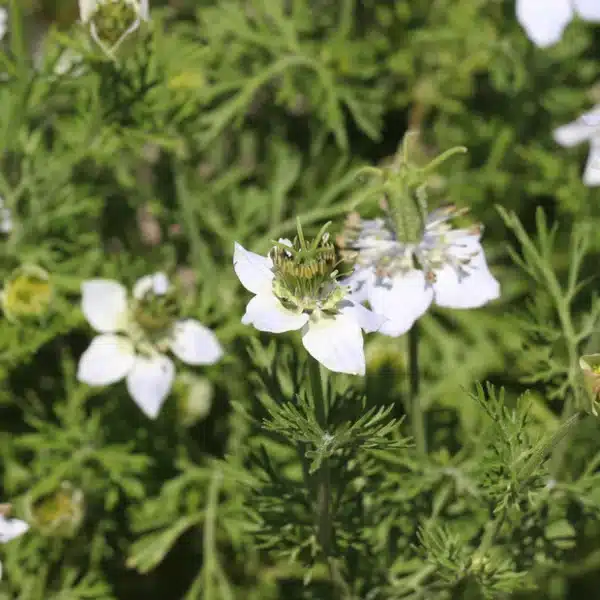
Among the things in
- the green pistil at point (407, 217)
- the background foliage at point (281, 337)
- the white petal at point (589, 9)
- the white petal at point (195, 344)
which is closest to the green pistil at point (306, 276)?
the background foliage at point (281, 337)

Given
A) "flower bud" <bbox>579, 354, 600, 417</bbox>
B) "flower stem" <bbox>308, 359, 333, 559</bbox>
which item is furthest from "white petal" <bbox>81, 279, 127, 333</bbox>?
"flower bud" <bbox>579, 354, 600, 417</bbox>

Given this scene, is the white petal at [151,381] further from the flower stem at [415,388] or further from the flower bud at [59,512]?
the flower stem at [415,388]

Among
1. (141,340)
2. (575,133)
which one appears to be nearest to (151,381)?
(141,340)

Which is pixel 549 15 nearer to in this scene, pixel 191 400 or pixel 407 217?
pixel 407 217

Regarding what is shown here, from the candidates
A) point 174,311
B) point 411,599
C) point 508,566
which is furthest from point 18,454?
point 508,566

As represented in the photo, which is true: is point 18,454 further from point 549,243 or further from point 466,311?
point 549,243

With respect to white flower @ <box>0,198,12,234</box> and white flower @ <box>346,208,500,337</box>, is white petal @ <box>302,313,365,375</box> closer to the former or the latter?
white flower @ <box>346,208,500,337</box>
